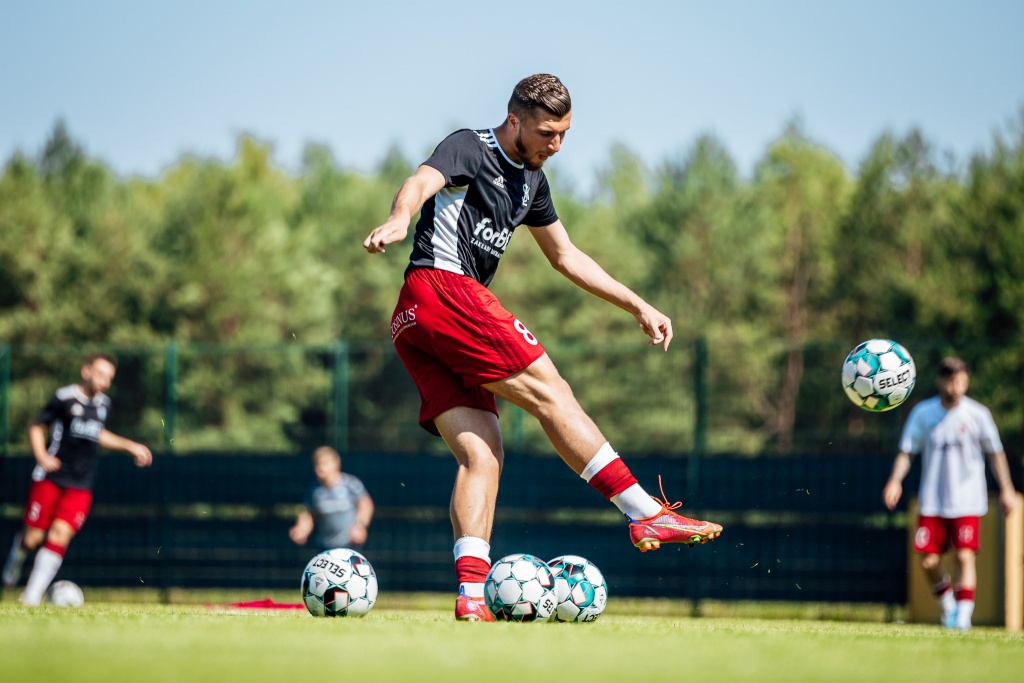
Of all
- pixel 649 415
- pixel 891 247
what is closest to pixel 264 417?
pixel 649 415

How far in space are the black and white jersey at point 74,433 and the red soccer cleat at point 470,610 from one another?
7.12m

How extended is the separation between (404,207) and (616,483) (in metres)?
1.58

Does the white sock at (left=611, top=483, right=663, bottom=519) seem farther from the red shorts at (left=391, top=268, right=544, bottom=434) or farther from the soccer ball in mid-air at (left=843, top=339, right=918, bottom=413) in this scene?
the soccer ball in mid-air at (left=843, top=339, right=918, bottom=413)

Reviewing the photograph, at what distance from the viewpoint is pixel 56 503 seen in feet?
39.2

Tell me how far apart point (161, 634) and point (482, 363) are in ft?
5.84

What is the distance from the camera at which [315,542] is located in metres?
13.4

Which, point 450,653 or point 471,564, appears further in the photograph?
point 471,564

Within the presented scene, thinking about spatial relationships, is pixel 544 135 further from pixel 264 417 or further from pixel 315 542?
pixel 264 417

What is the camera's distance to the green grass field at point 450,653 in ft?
12.0

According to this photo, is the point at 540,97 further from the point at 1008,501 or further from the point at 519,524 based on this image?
the point at 519,524

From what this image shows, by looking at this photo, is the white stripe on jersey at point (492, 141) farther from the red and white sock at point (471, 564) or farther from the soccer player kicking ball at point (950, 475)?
the soccer player kicking ball at point (950, 475)

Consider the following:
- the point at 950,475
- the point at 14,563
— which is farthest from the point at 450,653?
the point at 14,563

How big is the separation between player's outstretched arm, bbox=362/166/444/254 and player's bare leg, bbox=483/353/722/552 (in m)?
0.90

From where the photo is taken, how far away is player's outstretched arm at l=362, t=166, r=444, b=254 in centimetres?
484
